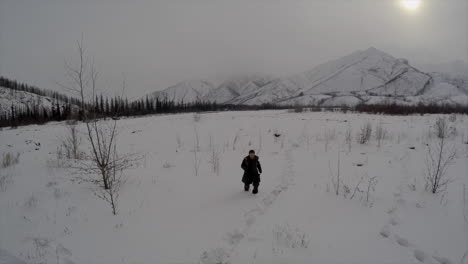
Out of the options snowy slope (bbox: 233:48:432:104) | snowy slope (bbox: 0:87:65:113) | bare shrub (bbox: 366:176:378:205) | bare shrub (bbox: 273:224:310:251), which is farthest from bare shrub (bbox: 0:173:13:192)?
snowy slope (bbox: 233:48:432:104)

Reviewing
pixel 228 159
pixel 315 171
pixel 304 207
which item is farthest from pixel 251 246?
pixel 228 159

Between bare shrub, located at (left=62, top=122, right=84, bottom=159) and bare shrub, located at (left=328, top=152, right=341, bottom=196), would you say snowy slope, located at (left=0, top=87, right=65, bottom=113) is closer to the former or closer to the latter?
bare shrub, located at (left=62, top=122, right=84, bottom=159)

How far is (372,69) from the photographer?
179 metres

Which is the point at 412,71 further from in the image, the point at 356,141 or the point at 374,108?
the point at 356,141

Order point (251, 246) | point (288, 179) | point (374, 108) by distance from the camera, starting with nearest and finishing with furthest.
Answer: point (251, 246) < point (288, 179) < point (374, 108)

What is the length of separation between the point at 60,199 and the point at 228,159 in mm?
5281

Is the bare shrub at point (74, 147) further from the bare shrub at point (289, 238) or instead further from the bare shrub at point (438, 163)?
the bare shrub at point (438, 163)

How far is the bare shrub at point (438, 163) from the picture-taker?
189 inches

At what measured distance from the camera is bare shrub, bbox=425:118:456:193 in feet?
15.8

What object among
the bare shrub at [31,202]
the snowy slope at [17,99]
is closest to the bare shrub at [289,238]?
the bare shrub at [31,202]

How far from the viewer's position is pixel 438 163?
6008 millimetres

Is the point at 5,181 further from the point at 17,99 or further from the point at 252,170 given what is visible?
the point at 17,99

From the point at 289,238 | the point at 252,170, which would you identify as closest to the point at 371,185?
the point at 252,170

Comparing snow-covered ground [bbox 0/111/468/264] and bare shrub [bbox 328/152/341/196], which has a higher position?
bare shrub [bbox 328/152/341/196]
